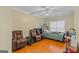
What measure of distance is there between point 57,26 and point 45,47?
48 centimetres

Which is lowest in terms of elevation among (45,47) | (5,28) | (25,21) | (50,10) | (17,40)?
(45,47)

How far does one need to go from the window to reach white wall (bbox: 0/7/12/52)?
2.70ft

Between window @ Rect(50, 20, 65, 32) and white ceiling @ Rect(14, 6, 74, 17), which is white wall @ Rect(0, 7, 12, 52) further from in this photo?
window @ Rect(50, 20, 65, 32)

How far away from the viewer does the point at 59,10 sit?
153 cm

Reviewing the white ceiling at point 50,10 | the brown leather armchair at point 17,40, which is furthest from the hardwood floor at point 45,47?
the white ceiling at point 50,10

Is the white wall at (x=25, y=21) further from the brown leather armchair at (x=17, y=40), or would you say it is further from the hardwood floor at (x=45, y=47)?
the hardwood floor at (x=45, y=47)

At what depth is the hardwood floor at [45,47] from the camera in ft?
5.17

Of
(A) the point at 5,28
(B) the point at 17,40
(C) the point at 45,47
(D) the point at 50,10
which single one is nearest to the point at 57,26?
(D) the point at 50,10

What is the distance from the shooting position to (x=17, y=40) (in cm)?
158

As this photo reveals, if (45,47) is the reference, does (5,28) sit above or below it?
above

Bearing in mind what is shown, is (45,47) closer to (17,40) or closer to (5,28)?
(17,40)

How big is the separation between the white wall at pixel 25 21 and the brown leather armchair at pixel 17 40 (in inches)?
3.3

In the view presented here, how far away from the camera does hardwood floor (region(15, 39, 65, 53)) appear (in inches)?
62.0
